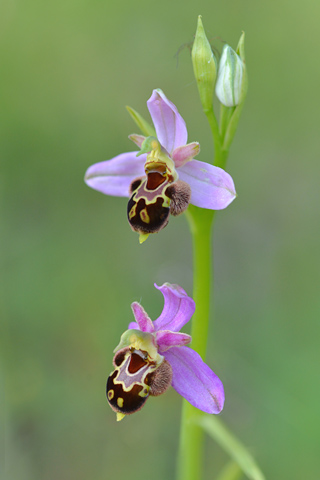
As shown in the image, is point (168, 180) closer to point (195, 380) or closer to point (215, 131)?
point (215, 131)

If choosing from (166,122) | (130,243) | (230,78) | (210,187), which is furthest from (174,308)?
(130,243)

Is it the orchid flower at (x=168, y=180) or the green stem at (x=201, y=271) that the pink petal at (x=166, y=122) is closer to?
the orchid flower at (x=168, y=180)

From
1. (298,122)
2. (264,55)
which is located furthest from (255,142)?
(264,55)

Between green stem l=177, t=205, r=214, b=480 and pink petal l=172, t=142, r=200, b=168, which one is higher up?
pink petal l=172, t=142, r=200, b=168

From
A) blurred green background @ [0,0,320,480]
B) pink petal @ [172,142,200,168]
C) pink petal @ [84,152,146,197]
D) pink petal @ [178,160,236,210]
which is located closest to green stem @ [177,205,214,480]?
pink petal @ [178,160,236,210]

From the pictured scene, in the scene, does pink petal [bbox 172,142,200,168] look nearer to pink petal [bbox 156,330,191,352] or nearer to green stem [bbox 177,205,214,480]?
green stem [bbox 177,205,214,480]

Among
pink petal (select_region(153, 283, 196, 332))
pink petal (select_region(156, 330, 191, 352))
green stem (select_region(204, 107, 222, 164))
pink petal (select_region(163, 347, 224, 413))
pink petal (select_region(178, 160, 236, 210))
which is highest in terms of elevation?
green stem (select_region(204, 107, 222, 164))

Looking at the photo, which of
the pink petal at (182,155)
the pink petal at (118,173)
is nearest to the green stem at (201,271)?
the pink petal at (182,155)
